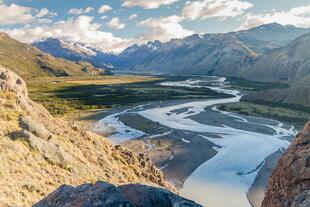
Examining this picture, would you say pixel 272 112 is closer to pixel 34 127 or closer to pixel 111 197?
pixel 34 127

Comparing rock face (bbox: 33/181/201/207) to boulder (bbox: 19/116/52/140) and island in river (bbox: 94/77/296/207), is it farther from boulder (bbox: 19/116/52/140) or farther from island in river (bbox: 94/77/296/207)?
island in river (bbox: 94/77/296/207)

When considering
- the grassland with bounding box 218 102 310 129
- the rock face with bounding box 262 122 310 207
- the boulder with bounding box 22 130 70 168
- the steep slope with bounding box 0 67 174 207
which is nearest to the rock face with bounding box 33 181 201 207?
the rock face with bounding box 262 122 310 207

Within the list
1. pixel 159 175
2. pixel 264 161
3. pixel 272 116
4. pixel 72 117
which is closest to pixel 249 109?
pixel 272 116

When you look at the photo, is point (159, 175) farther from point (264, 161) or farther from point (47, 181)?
point (264, 161)

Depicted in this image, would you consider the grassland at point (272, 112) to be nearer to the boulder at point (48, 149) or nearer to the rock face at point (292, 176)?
the boulder at point (48, 149)

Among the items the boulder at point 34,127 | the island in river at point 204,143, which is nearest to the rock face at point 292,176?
the boulder at point 34,127
